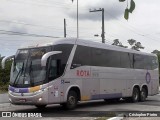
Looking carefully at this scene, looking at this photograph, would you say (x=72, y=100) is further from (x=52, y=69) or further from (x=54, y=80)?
(x=52, y=69)

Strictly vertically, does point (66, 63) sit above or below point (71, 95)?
above

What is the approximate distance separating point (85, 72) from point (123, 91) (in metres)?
4.58

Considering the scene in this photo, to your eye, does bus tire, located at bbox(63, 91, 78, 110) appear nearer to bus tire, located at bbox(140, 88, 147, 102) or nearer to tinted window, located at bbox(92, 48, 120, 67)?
tinted window, located at bbox(92, 48, 120, 67)

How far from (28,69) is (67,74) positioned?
5.63 feet

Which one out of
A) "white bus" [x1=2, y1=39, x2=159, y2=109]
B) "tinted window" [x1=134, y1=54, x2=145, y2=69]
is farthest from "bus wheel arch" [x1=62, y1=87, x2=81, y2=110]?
"tinted window" [x1=134, y1=54, x2=145, y2=69]

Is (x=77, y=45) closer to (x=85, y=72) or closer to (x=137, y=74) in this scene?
(x=85, y=72)

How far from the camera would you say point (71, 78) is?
52.3 feet

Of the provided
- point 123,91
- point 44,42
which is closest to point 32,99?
point 44,42

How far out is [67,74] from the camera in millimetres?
15625

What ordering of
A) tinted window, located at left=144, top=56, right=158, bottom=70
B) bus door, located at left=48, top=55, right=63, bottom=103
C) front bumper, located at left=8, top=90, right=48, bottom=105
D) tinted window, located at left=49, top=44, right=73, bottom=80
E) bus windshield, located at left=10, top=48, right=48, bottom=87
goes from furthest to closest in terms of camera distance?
tinted window, located at left=144, top=56, right=158, bottom=70, tinted window, located at left=49, top=44, right=73, bottom=80, bus windshield, located at left=10, top=48, right=48, bottom=87, bus door, located at left=48, top=55, right=63, bottom=103, front bumper, located at left=8, top=90, right=48, bottom=105

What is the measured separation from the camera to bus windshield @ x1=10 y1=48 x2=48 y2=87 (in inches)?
583

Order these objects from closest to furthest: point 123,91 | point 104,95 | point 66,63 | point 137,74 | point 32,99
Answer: point 32,99 → point 66,63 → point 104,95 → point 123,91 → point 137,74

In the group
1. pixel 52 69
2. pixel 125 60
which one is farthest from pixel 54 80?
pixel 125 60

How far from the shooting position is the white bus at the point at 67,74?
48.3 feet
